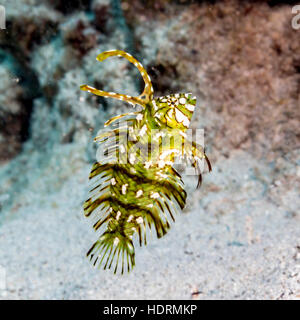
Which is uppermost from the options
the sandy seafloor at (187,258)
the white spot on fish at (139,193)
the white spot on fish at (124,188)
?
the white spot on fish at (124,188)

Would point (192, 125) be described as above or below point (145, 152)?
above

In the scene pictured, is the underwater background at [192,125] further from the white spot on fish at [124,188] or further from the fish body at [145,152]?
the white spot on fish at [124,188]

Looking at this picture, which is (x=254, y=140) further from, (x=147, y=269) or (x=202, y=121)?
(x=147, y=269)

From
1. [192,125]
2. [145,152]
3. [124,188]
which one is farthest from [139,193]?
[192,125]

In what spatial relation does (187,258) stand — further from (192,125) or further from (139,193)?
(192,125)

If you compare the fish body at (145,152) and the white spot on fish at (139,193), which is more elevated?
the fish body at (145,152)

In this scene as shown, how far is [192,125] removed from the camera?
174 inches

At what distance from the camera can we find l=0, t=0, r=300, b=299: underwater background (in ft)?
10.4

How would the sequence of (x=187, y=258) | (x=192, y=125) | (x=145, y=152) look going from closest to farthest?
(x=145, y=152) < (x=187, y=258) < (x=192, y=125)

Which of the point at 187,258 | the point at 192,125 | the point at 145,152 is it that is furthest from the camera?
the point at 192,125

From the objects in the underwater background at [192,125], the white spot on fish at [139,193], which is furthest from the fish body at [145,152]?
the underwater background at [192,125]

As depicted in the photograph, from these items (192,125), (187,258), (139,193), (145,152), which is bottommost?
(187,258)

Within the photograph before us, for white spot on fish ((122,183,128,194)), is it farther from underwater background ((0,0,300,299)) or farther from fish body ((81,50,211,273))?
underwater background ((0,0,300,299))

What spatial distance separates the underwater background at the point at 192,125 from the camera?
3166 mm
